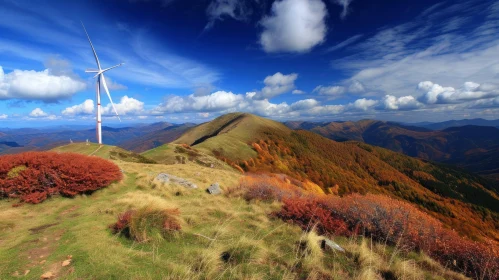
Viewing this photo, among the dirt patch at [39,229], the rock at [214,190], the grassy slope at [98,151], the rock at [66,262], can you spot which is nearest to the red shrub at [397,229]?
the rock at [214,190]

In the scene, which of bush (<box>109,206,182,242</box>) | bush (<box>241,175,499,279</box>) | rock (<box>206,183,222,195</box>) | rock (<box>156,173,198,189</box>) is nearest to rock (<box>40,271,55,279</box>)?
bush (<box>109,206,182,242</box>)

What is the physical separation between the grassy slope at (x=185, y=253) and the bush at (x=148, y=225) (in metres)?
0.32

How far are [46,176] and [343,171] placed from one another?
148 meters

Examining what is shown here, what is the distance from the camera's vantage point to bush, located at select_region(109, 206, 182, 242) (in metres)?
8.73

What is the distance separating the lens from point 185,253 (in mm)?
7742

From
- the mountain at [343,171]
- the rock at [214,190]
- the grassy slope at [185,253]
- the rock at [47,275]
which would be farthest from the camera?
the mountain at [343,171]

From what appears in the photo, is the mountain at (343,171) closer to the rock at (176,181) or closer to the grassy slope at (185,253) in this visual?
the rock at (176,181)

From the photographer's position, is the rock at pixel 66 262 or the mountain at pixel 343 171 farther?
→ the mountain at pixel 343 171

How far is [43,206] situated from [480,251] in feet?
68.3

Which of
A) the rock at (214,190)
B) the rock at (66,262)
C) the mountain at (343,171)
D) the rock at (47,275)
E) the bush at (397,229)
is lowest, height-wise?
the mountain at (343,171)

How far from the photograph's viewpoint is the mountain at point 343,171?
10394 cm

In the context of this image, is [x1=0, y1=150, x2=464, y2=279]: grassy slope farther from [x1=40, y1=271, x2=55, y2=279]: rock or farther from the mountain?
the mountain

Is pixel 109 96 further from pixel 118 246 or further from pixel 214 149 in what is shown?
pixel 214 149

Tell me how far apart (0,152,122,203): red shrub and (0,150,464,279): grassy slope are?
208 cm
